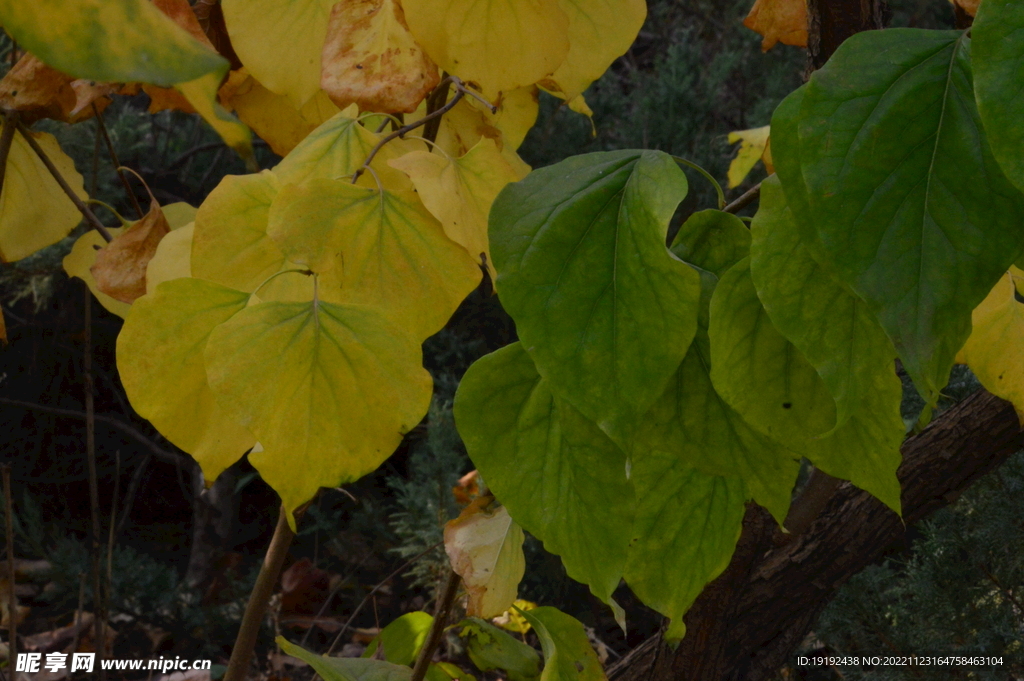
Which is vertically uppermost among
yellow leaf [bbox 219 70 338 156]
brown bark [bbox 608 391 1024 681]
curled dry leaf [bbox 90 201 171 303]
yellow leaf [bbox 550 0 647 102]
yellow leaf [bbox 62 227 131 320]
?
yellow leaf [bbox 550 0 647 102]

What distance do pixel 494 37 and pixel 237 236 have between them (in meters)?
0.14

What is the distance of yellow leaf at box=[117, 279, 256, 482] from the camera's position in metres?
0.34

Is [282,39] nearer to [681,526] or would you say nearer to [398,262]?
[398,262]

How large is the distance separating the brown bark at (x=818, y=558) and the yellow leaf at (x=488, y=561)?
0.37 meters

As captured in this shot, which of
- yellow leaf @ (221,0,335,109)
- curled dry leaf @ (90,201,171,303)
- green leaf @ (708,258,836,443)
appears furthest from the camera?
curled dry leaf @ (90,201,171,303)

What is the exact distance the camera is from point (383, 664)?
524 millimetres

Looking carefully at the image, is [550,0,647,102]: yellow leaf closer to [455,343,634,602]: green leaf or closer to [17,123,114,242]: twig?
[455,343,634,602]: green leaf

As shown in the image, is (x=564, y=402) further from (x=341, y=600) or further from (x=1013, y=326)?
(x=341, y=600)

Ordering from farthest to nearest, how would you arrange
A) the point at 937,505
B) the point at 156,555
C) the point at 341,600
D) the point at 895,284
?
the point at 156,555, the point at 341,600, the point at 937,505, the point at 895,284

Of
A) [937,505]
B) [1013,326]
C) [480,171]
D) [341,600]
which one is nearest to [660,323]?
[480,171]

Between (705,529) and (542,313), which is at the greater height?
(542,313)

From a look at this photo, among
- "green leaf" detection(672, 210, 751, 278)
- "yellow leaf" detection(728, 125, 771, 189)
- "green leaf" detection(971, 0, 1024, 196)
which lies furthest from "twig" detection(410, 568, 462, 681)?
"yellow leaf" detection(728, 125, 771, 189)

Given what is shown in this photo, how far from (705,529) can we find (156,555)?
1.94 m

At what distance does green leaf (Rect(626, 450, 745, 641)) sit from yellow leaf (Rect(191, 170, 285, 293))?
0.19 metres
